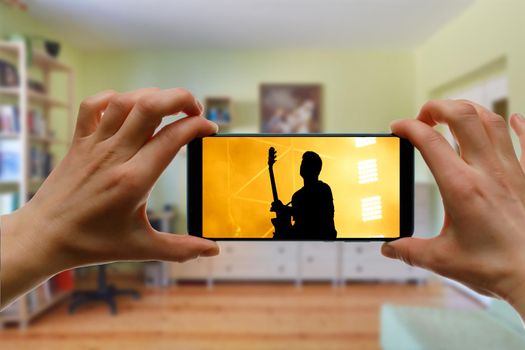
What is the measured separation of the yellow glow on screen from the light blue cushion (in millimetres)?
1249

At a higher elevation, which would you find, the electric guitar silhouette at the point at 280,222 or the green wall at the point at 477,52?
the green wall at the point at 477,52

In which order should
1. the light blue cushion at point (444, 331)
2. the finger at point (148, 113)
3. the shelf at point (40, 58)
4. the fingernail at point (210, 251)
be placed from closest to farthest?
the finger at point (148, 113)
the fingernail at point (210, 251)
the light blue cushion at point (444, 331)
the shelf at point (40, 58)

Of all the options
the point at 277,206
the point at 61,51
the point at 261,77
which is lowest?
the point at 277,206

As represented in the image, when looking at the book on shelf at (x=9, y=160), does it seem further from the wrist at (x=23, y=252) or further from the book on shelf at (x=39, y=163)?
the wrist at (x=23, y=252)

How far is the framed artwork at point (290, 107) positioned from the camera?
4.16 m

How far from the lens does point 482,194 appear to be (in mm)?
456

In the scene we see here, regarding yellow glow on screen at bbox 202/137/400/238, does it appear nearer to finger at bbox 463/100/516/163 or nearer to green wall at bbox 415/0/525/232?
finger at bbox 463/100/516/163

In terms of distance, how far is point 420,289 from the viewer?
3.57m

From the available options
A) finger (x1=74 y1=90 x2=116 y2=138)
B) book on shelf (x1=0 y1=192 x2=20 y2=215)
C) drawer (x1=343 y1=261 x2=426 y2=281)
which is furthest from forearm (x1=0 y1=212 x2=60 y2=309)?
drawer (x1=343 y1=261 x2=426 y2=281)

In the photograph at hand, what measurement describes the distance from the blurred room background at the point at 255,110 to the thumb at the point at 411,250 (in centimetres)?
132

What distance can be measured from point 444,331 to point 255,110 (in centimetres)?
304

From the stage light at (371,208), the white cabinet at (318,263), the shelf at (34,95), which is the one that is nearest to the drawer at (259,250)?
the white cabinet at (318,263)

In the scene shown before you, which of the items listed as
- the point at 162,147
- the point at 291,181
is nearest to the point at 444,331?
the point at 291,181

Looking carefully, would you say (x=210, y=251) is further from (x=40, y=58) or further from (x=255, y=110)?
(x=255, y=110)
